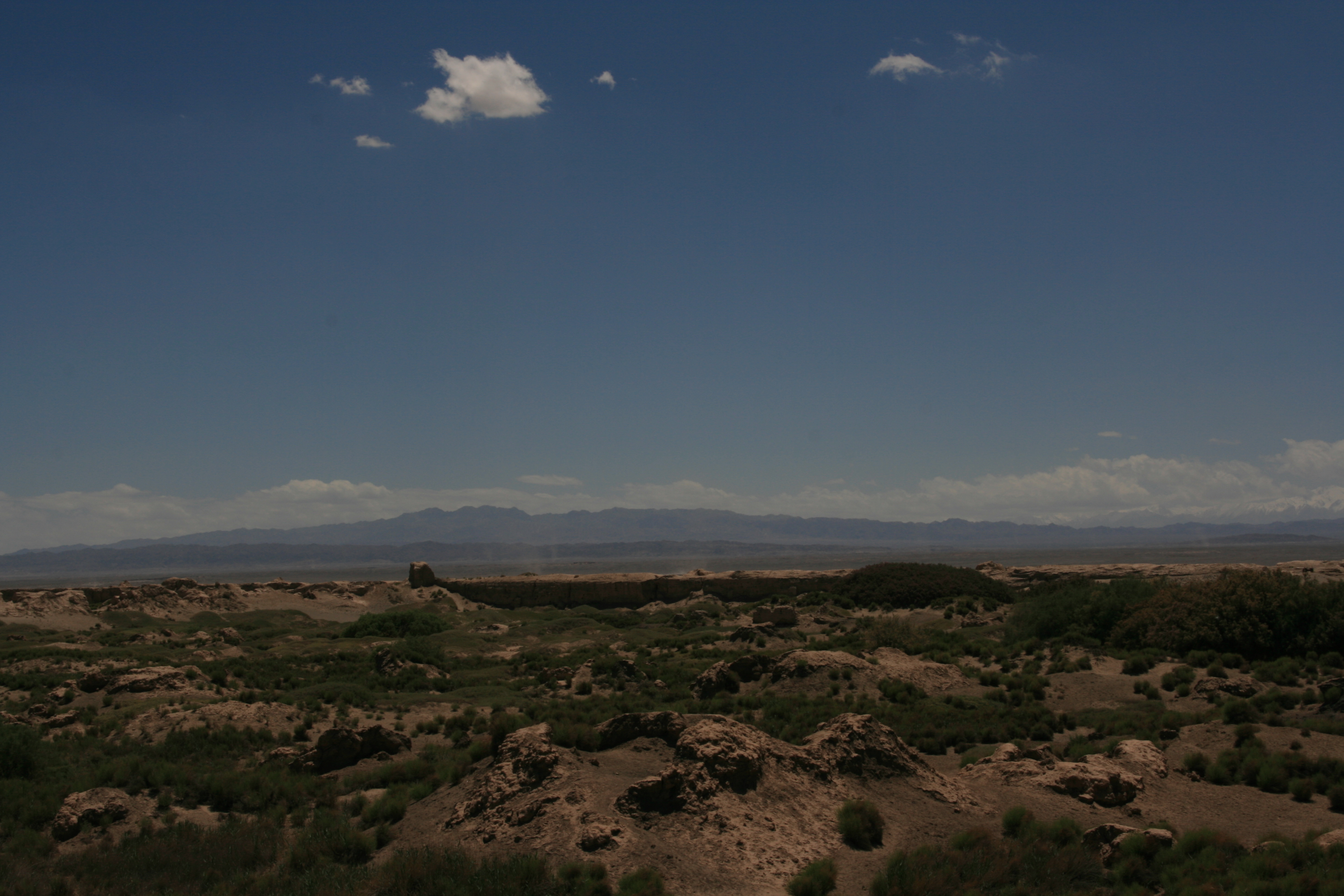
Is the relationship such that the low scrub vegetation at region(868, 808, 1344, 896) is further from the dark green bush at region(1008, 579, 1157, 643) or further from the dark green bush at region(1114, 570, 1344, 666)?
the dark green bush at region(1008, 579, 1157, 643)

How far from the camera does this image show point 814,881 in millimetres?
9539

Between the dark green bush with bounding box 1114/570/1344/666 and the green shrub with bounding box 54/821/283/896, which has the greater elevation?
the dark green bush with bounding box 1114/570/1344/666

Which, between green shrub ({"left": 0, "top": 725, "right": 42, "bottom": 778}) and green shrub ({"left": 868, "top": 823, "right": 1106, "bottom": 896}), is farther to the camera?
green shrub ({"left": 0, "top": 725, "right": 42, "bottom": 778})

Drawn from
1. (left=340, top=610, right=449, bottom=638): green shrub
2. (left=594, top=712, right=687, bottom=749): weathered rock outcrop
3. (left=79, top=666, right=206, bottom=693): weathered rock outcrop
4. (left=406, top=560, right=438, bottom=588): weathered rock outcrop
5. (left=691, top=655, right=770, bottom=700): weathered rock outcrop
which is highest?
(left=594, top=712, right=687, bottom=749): weathered rock outcrop

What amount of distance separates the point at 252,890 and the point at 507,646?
27.5 meters

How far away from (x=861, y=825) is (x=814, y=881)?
1724mm

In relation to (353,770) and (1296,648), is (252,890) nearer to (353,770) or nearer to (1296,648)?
(353,770)

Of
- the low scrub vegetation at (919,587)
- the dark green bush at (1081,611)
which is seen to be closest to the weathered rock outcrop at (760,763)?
the dark green bush at (1081,611)

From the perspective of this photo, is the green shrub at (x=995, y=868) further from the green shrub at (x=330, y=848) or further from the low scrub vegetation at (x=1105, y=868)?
the green shrub at (x=330, y=848)

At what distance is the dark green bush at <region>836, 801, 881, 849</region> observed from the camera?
35.7ft

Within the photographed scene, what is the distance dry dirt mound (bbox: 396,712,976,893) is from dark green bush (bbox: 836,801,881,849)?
0.17 m

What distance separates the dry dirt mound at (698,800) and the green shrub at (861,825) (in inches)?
6.7

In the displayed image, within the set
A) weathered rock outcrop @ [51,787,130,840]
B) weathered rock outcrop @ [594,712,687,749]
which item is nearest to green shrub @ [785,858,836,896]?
weathered rock outcrop @ [594,712,687,749]

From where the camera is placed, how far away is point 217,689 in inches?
904
